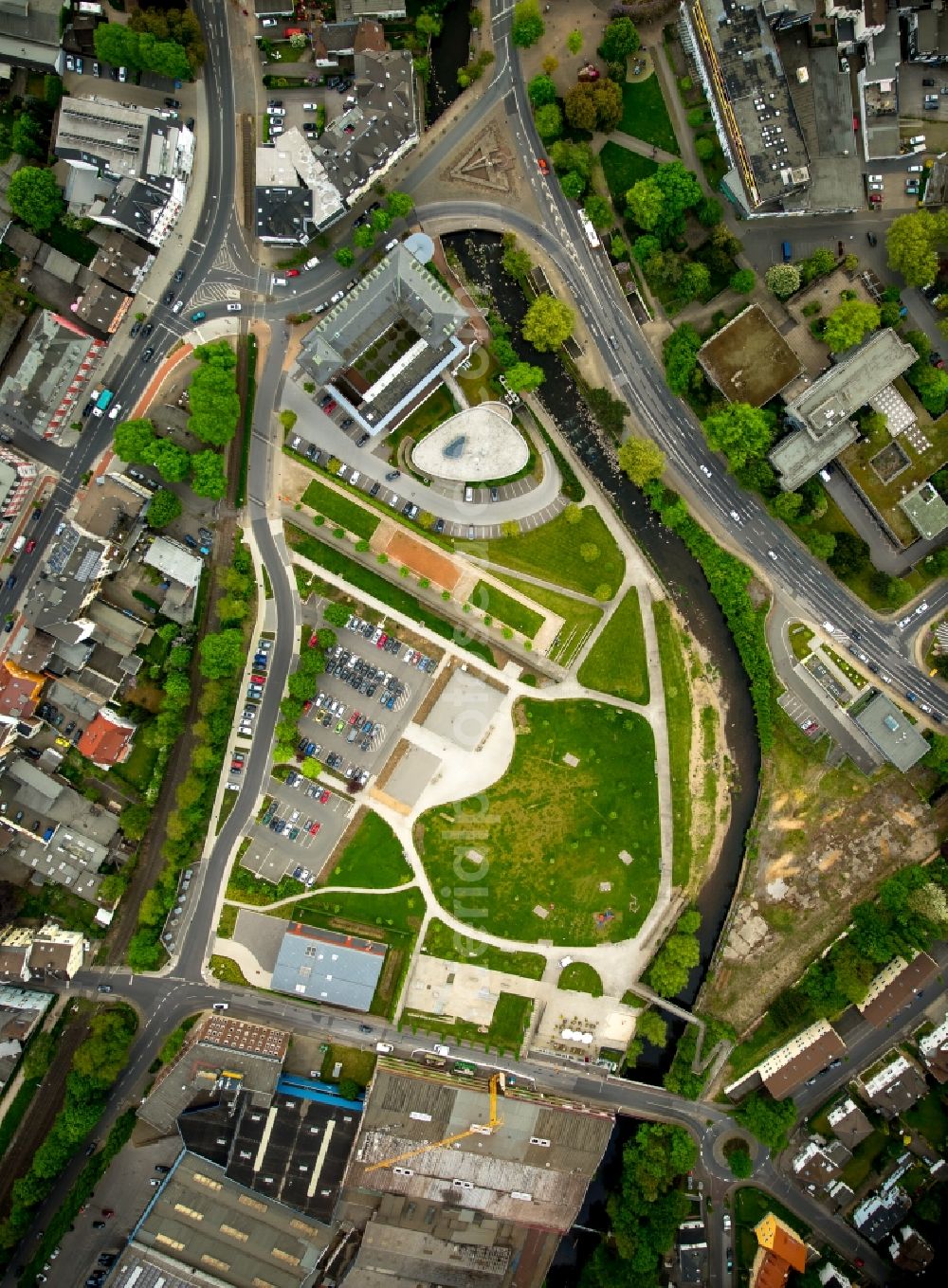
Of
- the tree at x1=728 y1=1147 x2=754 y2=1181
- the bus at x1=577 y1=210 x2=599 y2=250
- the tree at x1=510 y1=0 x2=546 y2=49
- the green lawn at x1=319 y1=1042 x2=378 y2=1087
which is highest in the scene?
the tree at x1=510 y1=0 x2=546 y2=49

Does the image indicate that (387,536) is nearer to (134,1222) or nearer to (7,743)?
(7,743)

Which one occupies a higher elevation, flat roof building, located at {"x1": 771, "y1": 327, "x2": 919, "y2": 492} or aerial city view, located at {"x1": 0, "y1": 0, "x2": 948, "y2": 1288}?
flat roof building, located at {"x1": 771, "y1": 327, "x2": 919, "y2": 492}

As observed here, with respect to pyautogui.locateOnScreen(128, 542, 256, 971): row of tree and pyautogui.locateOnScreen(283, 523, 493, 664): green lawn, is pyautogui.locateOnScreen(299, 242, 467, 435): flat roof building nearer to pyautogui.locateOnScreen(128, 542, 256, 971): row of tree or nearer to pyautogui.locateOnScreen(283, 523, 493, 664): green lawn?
pyautogui.locateOnScreen(283, 523, 493, 664): green lawn

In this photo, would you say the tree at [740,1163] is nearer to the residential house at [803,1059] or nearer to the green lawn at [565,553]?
the residential house at [803,1059]

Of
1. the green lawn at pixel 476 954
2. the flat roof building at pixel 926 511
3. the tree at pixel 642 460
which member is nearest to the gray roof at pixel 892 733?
the flat roof building at pixel 926 511

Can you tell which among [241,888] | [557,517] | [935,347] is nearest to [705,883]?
[557,517]

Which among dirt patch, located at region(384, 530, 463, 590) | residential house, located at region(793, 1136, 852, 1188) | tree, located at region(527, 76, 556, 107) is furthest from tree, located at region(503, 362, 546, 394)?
residential house, located at region(793, 1136, 852, 1188)
